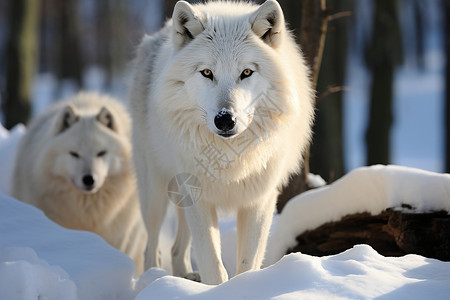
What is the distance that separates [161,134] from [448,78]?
697 cm

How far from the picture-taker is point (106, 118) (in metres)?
6.00

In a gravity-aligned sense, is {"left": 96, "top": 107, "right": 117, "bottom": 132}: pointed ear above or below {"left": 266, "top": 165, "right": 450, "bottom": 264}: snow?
above

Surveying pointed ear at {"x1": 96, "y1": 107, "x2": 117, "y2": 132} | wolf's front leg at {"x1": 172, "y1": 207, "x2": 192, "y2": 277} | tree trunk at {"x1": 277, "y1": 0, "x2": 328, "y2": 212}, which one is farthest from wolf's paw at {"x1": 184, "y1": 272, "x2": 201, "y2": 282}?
pointed ear at {"x1": 96, "y1": 107, "x2": 117, "y2": 132}

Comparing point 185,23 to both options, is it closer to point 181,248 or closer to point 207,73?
point 207,73

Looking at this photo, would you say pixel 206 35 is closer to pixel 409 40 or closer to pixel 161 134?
pixel 161 134

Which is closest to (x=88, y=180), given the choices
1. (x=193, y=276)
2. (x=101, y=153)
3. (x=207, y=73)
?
(x=101, y=153)

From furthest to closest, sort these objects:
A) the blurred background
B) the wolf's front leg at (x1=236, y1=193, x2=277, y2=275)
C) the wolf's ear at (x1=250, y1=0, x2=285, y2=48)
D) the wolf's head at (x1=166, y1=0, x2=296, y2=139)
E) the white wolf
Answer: the blurred background
the white wolf
the wolf's front leg at (x1=236, y1=193, x2=277, y2=275)
the wolf's ear at (x1=250, y1=0, x2=285, y2=48)
the wolf's head at (x1=166, y1=0, x2=296, y2=139)

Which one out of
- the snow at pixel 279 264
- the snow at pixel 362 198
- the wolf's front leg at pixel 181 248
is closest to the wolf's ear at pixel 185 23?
the snow at pixel 279 264

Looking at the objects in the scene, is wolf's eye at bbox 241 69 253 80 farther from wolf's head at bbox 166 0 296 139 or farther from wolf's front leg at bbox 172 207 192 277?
wolf's front leg at bbox 172 207 192 277

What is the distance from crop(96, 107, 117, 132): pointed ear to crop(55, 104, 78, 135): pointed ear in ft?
0.82

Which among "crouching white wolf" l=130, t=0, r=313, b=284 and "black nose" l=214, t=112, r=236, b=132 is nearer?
"black nose" l=214, t=112, r=236, b=132

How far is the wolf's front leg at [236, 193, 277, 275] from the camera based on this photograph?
11.9ft

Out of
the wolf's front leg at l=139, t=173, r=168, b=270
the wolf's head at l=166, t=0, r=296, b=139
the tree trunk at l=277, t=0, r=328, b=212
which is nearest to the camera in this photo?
the wolf's head at l=166, t=0, r=296, b=139

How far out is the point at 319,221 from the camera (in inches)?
169
